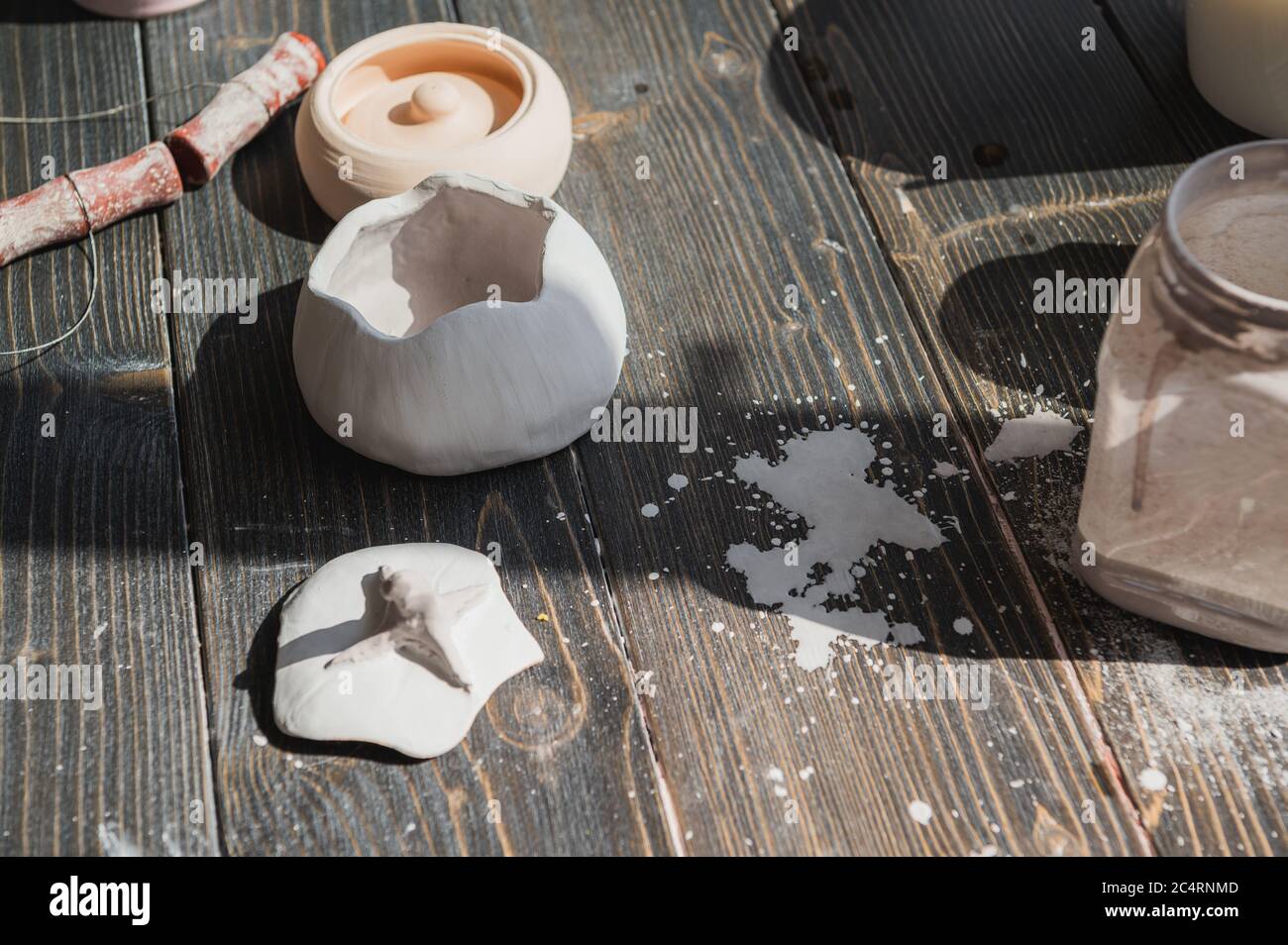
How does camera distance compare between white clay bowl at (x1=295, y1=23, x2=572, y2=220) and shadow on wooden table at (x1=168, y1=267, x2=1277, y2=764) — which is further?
white clay bowl at (x1=295, y1=23, x2=572, y2=220)

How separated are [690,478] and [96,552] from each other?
0.48 m

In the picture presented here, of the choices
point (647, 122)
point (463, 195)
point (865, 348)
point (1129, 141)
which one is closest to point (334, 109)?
point (463, 195)

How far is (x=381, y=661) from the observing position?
0.88 meters

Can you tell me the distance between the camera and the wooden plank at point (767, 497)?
0.86 metres

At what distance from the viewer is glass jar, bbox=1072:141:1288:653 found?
0.74 meters

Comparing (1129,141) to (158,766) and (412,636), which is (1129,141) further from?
(158,766)

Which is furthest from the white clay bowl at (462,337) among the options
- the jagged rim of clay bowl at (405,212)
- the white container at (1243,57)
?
the white container at (1243,57)

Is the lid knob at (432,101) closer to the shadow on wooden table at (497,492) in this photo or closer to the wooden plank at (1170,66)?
the shadow on wooden table at (497,492)

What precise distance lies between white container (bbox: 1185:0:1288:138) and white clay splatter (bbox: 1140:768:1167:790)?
0.69 metres

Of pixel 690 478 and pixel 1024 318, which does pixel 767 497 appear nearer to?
pixel 690 478

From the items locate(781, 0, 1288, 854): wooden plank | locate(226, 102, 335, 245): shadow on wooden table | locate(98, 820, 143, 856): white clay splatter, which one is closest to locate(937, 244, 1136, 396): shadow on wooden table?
locate(781, 0, 1288, 854): wooden plank

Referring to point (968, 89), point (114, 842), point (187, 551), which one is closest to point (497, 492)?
point (187, 551)

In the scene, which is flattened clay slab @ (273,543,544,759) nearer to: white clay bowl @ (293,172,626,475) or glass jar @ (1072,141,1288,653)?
white clay bowl @ (293,172,626,475)

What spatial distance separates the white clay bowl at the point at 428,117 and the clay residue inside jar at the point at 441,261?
0.22 ft
